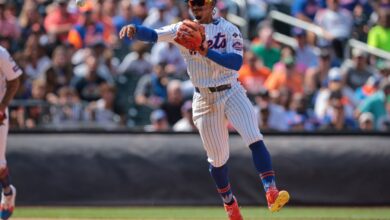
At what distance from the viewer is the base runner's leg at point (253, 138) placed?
918cm

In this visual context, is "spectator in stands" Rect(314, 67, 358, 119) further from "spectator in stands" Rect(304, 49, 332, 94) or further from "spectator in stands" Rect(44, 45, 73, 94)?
"spectator in stands" Rect(44, 45, 73, 94)

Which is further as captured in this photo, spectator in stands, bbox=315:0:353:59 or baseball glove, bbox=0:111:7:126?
spectator in stands, bbox=315:0:353:59

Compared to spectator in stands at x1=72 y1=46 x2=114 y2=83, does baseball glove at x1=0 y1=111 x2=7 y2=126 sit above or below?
above

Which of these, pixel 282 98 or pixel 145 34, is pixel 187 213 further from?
Result: pixel 145 34

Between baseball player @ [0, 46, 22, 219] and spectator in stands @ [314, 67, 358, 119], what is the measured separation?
6.31 m

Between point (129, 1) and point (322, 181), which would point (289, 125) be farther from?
point (129, 1)

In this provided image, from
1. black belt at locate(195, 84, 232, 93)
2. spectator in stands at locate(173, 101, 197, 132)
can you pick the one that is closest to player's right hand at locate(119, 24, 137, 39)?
black belt at locate(195, 84, 232, 93)

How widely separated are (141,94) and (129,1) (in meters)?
2.76

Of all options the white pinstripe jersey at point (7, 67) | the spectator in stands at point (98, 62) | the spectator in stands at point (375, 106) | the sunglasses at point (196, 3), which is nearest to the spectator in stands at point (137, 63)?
the spectator in stands at point (98, 62)

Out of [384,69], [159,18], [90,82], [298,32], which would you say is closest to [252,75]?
[298,32]

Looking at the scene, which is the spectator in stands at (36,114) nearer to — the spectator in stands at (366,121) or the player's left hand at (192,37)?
the spectator in stands at (366,121)

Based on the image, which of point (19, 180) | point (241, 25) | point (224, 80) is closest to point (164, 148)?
point (19, 180)

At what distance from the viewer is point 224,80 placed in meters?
9.47

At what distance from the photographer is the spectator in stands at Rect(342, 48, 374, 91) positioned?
16.7 m
